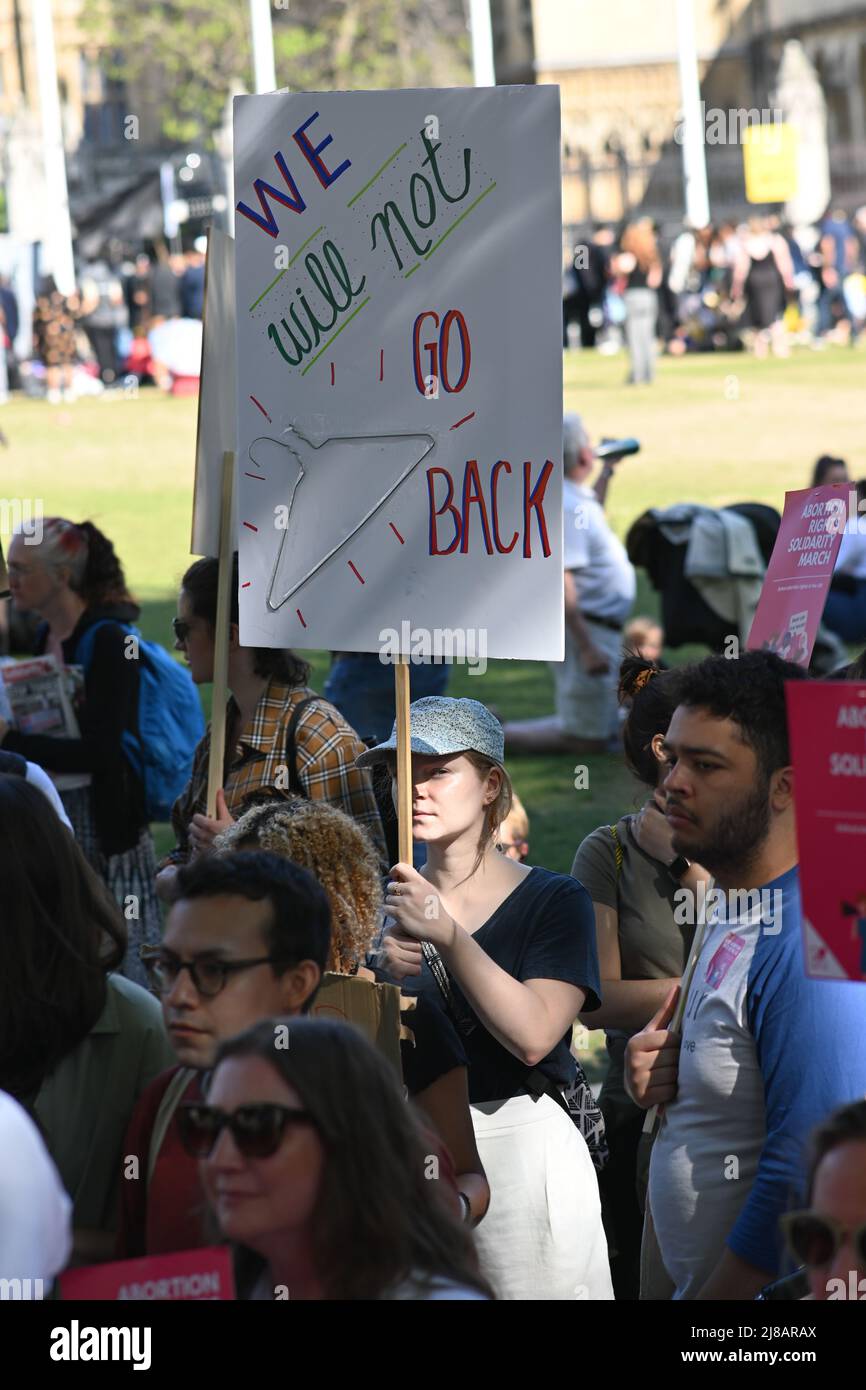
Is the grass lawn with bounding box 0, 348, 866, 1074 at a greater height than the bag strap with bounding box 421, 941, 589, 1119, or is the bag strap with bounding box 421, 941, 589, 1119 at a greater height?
the grass lawn with bounding box 0, 348, 866, 1074

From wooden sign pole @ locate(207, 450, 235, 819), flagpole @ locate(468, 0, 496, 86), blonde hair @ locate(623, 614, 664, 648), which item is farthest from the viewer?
flagpole @ locate(468, 0, 496, 86)

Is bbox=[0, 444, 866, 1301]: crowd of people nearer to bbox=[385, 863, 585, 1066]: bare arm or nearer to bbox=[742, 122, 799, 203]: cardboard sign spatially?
bbox=[385, 863, 585, 1066]: bare arm

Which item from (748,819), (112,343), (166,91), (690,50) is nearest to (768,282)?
(112,343)

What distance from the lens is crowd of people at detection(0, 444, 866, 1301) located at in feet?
7.34

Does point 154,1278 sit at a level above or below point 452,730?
below

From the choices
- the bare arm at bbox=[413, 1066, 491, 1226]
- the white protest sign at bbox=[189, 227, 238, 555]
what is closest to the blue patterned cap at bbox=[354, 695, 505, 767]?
the bare arm at bbox=[413, 1066, 491, 1226]

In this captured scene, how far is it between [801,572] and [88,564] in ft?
7.50

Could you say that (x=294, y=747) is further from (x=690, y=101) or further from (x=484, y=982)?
(x=690, y=101)

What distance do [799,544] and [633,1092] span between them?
1.41 metres

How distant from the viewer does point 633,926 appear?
3.91 m

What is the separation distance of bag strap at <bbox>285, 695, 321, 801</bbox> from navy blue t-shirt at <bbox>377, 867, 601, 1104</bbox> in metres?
1.17

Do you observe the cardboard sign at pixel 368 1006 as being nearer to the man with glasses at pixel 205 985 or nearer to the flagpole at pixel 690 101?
the man with glasses at pixel 205 985

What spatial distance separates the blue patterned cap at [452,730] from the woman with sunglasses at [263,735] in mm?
830
